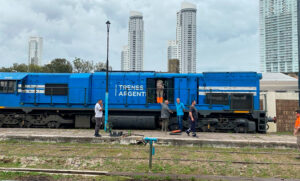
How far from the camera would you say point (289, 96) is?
16.9m

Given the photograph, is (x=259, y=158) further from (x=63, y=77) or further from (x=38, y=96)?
(x=38, y=96)

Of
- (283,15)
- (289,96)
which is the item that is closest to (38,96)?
(289,96)

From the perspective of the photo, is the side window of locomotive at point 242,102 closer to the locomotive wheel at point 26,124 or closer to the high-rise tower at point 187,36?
the locomotive wheel at point 26,124

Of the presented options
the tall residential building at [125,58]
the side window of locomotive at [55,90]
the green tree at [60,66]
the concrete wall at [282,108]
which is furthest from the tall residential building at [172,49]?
the side window of locomotive at [55,90]

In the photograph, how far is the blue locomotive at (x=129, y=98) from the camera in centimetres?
1236

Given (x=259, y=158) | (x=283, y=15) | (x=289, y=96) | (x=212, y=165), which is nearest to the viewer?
(x=212, y=165)

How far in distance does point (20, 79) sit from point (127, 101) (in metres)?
6.37

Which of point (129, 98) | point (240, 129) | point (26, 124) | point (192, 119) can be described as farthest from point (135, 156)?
point (26, 124)

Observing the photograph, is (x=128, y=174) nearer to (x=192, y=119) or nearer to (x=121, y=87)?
(x=192, y=119)

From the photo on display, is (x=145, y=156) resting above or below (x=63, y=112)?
below

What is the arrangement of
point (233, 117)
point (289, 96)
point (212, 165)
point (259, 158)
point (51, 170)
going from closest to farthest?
point (51, 170) < point (212, 165) < point (259, 158) < point (233, 117) < point (289, 96)

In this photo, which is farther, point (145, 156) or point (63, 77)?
point (63, 77)

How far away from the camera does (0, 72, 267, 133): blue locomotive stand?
12.4 m

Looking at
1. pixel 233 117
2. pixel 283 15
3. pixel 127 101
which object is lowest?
pixel 233 117
